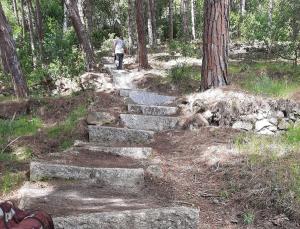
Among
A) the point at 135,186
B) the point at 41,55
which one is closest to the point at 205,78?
the point at 135,186

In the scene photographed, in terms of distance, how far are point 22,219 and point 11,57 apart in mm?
7580

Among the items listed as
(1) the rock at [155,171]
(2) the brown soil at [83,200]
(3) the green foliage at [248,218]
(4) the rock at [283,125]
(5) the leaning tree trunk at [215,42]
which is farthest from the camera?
(5) the leaning tree trunk at [215,42]

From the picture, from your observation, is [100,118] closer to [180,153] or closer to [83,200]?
[180,153]

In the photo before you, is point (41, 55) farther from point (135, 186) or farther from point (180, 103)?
point (135, 186)

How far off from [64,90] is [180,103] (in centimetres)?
445

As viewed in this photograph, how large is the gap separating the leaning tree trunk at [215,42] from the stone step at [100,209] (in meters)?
4.45

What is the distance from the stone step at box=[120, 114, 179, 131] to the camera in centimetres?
786

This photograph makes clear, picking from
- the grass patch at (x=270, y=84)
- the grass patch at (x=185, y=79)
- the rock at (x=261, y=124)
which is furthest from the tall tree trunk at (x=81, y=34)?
the rock at (x=261, y=124)

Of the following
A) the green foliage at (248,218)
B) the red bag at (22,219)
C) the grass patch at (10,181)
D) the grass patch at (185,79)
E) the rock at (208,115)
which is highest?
the grass patch at (185,79)

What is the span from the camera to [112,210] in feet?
12.9

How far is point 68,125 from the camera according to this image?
7.76 meters

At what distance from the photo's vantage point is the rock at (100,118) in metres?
7.74

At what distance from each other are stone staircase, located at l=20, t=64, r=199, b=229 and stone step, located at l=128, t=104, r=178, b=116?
619 millimetres

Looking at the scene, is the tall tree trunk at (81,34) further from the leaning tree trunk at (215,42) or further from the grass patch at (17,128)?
the leaning tree trunk at (215,42)
